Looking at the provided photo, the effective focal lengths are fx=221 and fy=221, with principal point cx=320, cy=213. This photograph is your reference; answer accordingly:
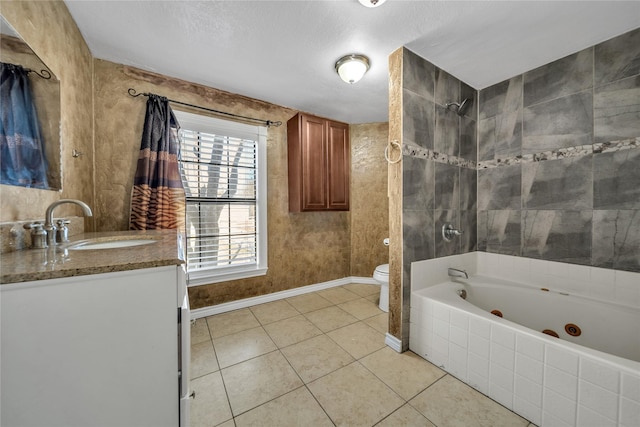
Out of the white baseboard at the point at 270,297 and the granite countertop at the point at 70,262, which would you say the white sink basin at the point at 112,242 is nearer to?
the granite countertop at the point at 70,262

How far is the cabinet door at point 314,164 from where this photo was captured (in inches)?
97.2

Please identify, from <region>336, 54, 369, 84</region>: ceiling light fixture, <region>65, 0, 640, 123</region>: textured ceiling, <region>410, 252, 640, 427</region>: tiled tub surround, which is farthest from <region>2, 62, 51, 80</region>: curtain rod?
<region>410, 252, 640, 427</region>: tiled tub surround

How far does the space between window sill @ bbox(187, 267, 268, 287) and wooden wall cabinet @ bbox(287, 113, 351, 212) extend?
80cm

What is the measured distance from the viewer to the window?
84.3 inches

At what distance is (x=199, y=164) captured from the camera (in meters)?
2.17

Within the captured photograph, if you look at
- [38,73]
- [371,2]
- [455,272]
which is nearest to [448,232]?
[455,272]

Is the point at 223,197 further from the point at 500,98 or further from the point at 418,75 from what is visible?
the point at 500,98

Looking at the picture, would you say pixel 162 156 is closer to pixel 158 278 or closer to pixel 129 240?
pixel 129 240

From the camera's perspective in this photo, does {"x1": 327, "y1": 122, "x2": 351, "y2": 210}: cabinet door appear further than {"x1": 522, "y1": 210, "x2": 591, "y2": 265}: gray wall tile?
Yes

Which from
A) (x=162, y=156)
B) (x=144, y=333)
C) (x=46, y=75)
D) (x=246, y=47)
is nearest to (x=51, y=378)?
(x=144, y=333)

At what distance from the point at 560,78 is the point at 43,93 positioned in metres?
3.34

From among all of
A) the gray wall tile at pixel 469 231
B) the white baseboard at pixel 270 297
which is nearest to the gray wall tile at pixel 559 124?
the gray wall tile at pixel 469 231

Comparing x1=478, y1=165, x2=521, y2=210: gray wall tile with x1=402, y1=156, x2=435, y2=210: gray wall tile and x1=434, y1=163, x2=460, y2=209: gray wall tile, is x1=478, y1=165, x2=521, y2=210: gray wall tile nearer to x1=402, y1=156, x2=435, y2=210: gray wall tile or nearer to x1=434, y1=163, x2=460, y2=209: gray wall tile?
x1=434, y1=163, x2=460, y2=209: gray wall tile

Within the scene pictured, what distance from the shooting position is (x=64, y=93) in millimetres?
1318
